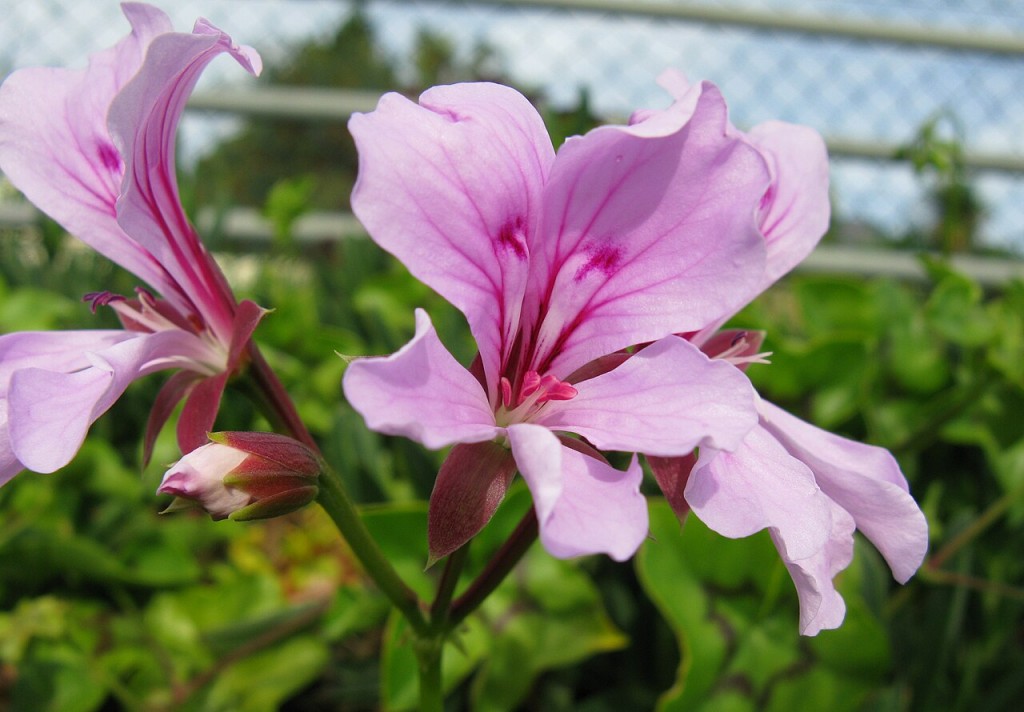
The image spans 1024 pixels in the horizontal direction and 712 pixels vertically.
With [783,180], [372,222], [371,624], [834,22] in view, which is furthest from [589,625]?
[834,22]

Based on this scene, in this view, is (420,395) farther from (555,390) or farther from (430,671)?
(430,671)

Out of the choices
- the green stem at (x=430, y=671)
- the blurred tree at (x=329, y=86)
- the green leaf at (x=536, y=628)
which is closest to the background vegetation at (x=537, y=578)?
the green leaf at (x=536, y=628)

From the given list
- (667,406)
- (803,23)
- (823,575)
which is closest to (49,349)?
(667,406)

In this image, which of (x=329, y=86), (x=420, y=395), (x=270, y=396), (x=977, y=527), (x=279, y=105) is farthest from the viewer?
(x=329, y=86)

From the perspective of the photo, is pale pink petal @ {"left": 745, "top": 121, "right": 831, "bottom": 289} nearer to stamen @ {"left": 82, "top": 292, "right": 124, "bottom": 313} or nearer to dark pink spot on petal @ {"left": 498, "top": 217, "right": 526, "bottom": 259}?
dark pink spot on petal @ {"left": 498, "top": 217, "right": 526, "bottom": 259}

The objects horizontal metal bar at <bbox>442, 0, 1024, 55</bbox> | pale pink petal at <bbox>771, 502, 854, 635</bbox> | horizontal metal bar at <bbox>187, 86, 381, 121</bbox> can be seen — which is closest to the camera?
pale pink petal at <bbox>771, 502, 854, 635</bbox>

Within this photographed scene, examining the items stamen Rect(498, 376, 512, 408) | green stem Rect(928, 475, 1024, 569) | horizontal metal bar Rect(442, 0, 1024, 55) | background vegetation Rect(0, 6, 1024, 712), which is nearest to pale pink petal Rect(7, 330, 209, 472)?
stamen Rect(498, 376, 512, 408)
